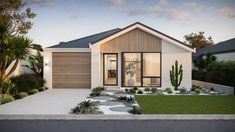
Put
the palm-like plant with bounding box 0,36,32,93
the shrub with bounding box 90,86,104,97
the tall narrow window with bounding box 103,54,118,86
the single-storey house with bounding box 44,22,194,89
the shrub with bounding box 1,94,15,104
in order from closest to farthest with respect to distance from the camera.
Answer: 1. the shrub with bounding box 1,94,15,104
2. the palm-like plant with bounding box 0,36,32,93
3. the shrub with bounding box 90,86,104,97
4. the single-storey house with bounding box 44,22,194,89
5. the tall narrow window with bounding box 103,54,118,86

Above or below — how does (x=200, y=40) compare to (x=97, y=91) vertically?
above

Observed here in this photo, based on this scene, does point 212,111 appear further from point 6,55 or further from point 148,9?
point 6,55

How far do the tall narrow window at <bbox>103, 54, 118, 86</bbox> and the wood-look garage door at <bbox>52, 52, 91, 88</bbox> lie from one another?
1.43m

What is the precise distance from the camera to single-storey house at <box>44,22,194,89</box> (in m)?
19.2

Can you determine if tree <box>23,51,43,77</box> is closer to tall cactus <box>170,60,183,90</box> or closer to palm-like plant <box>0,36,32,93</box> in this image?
palm-like plant <box>0,36,32,93</box>

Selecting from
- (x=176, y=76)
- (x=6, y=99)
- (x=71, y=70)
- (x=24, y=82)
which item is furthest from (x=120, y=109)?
(x=71, y=70)

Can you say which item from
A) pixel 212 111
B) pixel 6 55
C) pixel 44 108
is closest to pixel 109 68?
pixel 6 55

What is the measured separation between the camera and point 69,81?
19.9 metres

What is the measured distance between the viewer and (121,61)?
19516mm

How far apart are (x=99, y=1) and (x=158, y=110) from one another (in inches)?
212

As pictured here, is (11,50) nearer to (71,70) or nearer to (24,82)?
(24,82)

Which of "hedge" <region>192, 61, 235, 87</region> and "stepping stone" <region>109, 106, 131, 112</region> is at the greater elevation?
"hedge" <region>192, 61, 235, 87</region>

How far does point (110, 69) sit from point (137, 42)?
3184 mm

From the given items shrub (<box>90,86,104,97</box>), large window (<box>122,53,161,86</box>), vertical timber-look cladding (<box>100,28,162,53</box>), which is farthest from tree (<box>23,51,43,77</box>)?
large window (<box>122,53,161,86</box>)
